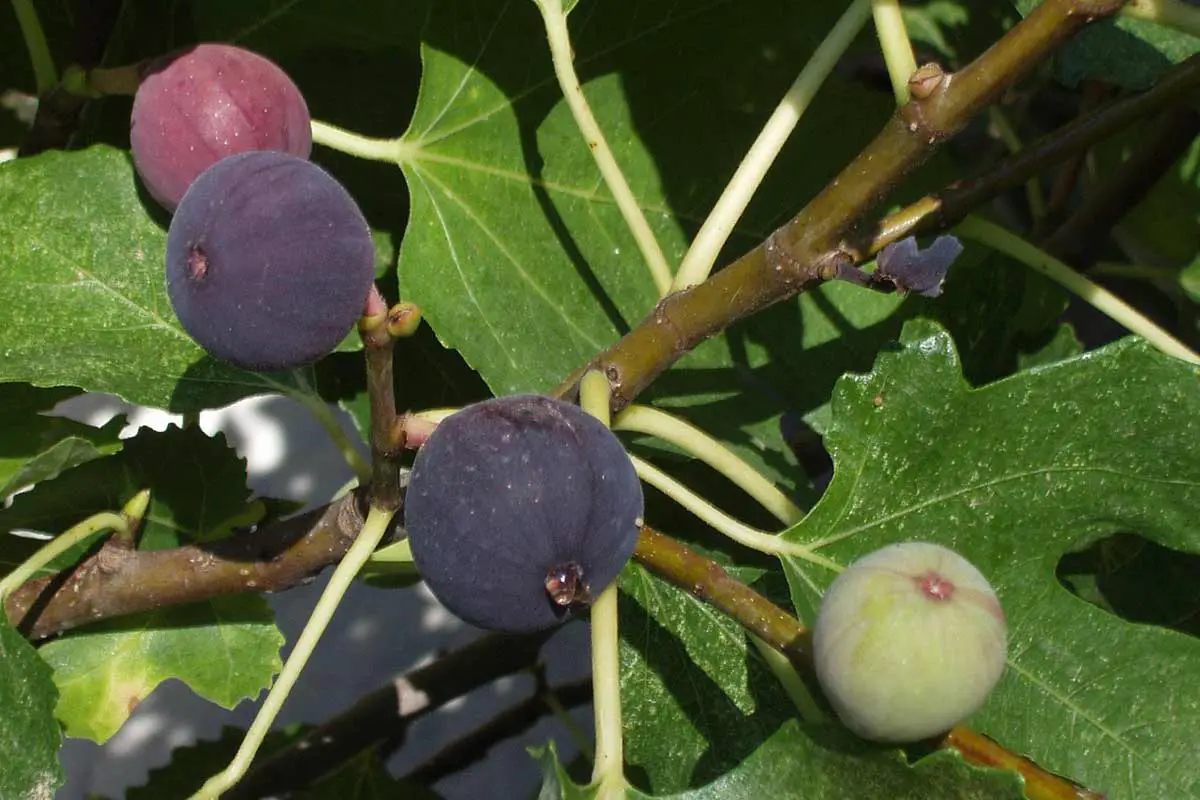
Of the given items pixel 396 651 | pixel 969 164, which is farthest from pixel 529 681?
pixel 969 164

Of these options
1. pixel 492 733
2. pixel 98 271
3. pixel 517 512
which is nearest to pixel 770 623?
pixel 517 512

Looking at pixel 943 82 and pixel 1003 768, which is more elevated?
pixel 943 82

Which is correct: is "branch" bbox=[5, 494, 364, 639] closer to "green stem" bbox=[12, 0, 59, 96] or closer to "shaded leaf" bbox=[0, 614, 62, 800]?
"shaded leaf" bbox=[0, 614, 62, 800]

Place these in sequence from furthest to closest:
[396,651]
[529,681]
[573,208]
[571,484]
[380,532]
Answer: [396,651], [529,681], [573,208], [380,532], [571,484]

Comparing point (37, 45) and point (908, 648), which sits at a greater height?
point (37, 45)

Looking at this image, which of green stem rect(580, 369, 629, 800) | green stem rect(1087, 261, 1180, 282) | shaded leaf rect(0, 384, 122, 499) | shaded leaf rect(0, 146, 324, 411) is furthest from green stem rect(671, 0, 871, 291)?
green stem rect(1087, 261, 1180, 282)

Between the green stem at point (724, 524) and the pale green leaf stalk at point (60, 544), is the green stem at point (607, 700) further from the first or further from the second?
the pale green leaf stalk at point (60, 544)

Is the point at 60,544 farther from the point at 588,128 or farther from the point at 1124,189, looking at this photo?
the point at 1124,189

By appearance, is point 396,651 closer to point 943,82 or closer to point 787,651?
point 787,651
